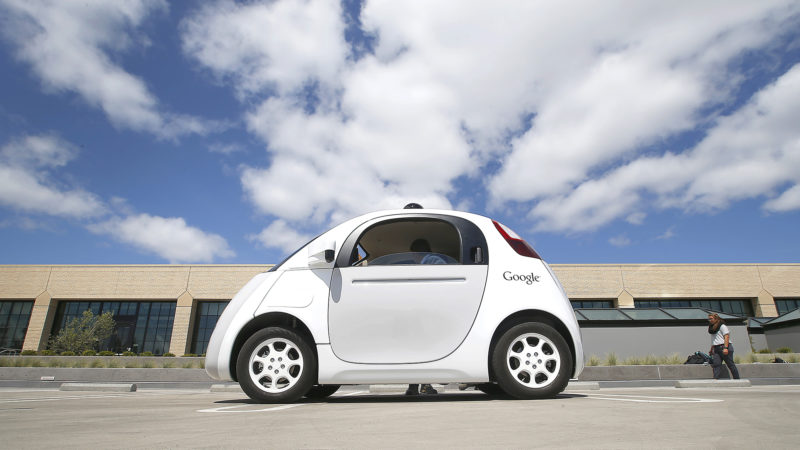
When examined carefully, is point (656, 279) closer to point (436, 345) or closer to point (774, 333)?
point (774, 333)

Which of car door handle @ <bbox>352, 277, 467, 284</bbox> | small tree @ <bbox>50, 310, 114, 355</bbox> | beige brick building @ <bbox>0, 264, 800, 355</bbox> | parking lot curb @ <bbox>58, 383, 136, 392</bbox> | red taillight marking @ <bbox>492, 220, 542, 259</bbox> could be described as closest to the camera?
car door handle @ <bbox>352, 277, 467, 284</bbox>

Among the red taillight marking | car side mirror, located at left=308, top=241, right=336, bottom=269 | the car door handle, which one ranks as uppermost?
the red taillight marking

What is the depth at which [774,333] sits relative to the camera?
18812mm

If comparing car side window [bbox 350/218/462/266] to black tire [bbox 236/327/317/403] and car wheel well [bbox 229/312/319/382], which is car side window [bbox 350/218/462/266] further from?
black tire [bbox 236/327/317/403]

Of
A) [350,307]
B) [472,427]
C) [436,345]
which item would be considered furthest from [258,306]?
[472,427]

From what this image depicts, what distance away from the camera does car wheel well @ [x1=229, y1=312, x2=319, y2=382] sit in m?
3.82

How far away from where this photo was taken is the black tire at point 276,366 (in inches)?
143

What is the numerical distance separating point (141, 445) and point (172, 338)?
4126 centimetres

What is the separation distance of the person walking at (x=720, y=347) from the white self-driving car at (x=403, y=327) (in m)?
7.95

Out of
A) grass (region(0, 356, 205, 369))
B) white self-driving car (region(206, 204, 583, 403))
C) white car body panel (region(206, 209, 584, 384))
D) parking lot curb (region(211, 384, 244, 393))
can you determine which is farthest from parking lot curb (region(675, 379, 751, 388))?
grass (region(0, 356, 205, 369))

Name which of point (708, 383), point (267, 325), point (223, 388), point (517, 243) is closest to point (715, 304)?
point (708, 383)

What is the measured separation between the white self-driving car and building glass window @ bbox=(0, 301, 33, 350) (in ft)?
159

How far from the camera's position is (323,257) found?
12.6 feet

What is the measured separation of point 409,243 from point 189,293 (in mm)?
38679
